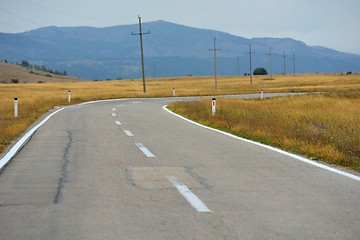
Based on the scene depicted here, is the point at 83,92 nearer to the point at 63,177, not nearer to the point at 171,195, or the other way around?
the point at 63,177

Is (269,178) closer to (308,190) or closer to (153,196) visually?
(308,190)

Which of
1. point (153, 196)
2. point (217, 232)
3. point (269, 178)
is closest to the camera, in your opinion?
point (217, 232)

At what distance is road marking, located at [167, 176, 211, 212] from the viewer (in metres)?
6.49

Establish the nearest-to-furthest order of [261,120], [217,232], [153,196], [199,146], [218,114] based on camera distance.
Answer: [217,232] → [153,196] → [199,146] → [261,120] → [218,114]

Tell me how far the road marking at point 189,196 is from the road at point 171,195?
14 mm

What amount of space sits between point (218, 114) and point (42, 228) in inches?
674

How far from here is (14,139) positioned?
48.3 ft

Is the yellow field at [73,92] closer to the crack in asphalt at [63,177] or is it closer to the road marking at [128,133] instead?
the crack in asphalt at [63,177]

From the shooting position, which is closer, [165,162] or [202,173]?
[202,173]

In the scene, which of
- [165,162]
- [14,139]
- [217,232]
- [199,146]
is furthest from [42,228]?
[14,139]

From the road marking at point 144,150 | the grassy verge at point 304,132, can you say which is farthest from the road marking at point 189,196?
the grassy verge at point 304,132

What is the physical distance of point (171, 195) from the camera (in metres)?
7.23

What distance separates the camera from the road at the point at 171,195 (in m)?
5.55

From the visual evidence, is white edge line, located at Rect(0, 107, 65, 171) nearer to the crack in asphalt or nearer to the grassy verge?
the crack in asphalt
